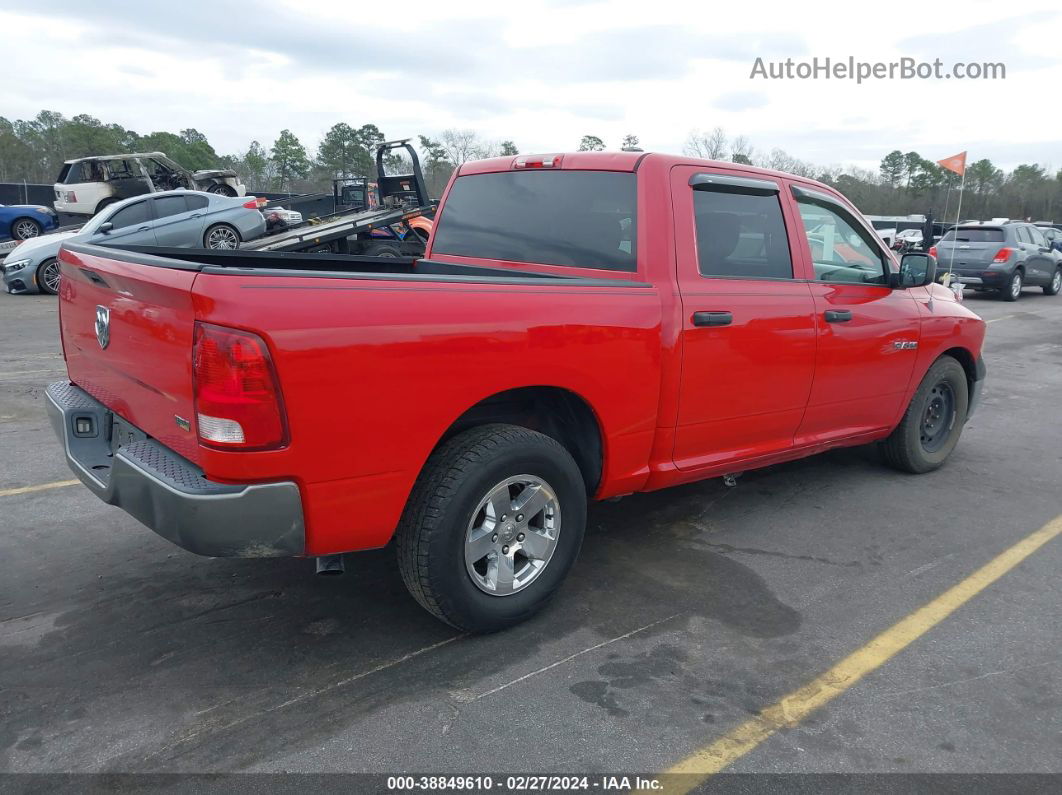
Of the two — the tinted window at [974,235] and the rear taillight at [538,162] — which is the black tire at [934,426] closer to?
the rear taillight at [538,162]

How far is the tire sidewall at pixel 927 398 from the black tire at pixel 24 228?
19.2 m

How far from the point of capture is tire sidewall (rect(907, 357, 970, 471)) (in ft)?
17.0

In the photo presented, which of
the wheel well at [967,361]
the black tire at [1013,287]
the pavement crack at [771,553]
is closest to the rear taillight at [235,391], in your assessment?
the pavement crack at [771,553]

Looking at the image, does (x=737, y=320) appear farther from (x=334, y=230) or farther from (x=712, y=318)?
(x=334, y=230)

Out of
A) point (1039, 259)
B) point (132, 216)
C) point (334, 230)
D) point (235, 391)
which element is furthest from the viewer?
point (1039, 259)

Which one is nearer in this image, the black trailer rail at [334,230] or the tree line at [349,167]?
the black trailer rail at [334,230]

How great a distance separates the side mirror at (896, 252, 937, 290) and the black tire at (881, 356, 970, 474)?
0.76 meters

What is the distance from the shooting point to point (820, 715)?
2.74 metres

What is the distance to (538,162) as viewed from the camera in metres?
4.10

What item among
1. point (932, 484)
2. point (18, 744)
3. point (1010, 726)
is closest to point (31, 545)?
point (18, 744)

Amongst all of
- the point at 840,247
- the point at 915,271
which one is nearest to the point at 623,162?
the point at 840,247

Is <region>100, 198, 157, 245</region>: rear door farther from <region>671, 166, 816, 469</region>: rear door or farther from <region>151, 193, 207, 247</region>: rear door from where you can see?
<region>671, 166, 816, 469</region>: rear door

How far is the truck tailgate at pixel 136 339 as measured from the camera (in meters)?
2.53

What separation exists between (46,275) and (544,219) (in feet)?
43.2
